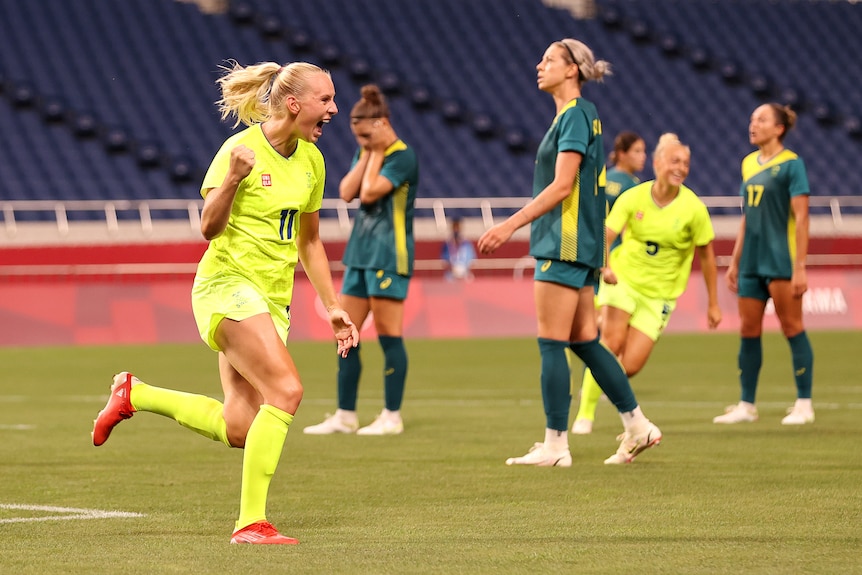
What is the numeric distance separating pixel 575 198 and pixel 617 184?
3.35 metres

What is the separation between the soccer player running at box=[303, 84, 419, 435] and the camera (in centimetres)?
984

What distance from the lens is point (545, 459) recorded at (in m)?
7.79

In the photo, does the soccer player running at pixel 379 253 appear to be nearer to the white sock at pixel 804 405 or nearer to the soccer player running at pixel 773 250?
the soccer player running at pixel 773 250

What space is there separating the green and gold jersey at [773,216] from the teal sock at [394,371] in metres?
2.60

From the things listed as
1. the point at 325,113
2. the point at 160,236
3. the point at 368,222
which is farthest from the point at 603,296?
the point at 160,236

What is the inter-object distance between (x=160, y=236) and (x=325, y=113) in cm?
1920

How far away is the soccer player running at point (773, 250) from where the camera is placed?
33.6 feet

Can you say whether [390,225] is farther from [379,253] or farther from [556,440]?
[556,440]

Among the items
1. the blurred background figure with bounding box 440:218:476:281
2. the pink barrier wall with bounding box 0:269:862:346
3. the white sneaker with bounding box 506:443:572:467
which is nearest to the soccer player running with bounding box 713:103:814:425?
the white sneaker with bounding box 506:443:572:467

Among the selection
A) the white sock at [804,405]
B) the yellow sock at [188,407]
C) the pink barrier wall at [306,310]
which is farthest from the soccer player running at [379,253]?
the pink barrier wall at [306,310]

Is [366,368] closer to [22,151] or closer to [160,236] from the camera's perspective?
[160,236]

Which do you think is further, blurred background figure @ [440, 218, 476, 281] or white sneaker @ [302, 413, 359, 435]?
blurred background figure @ [440, 218, 476, 281]

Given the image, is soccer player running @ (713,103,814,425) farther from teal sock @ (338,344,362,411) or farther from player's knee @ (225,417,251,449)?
player's knee @ (225,417,251,449)

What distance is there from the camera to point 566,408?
7.82 meters
